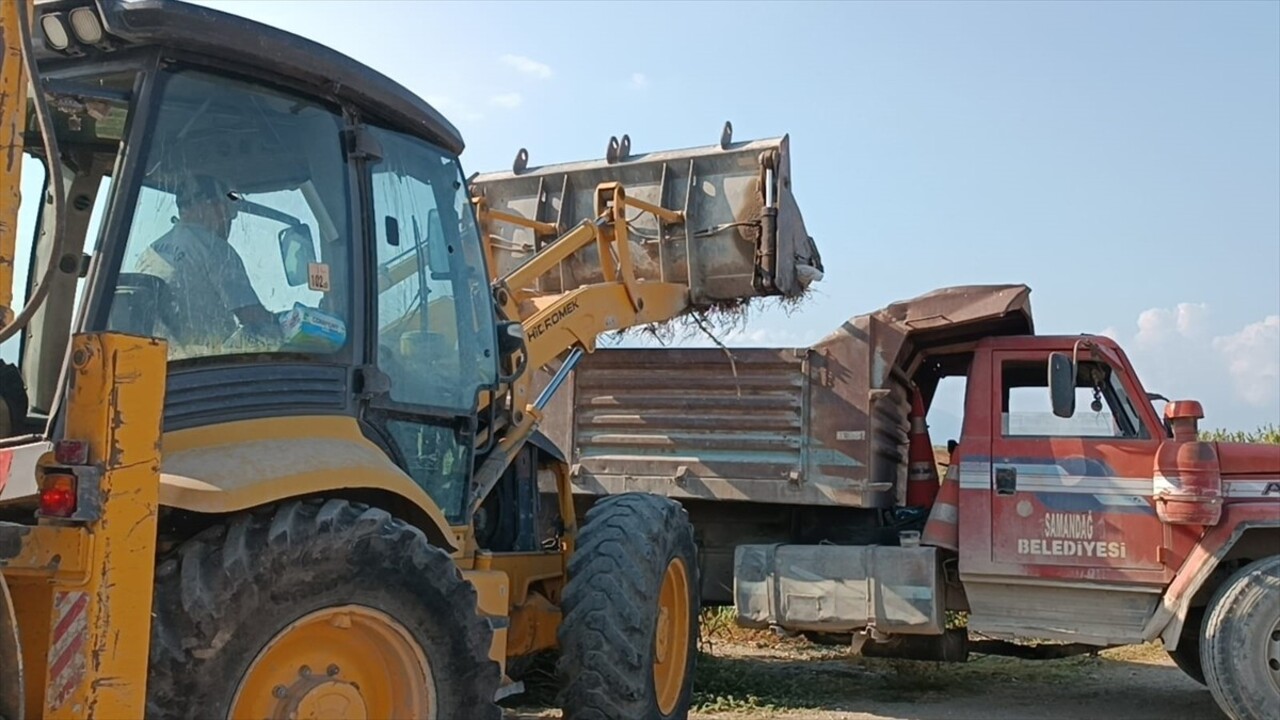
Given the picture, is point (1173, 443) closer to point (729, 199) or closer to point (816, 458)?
point (816, 458)

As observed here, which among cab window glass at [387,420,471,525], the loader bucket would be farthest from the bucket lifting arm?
cab window glass at [387,420,471,525]

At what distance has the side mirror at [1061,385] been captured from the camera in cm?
716

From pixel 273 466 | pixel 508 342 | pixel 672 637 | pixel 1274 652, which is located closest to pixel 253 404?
pixel 273 466

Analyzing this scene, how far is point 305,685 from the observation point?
326 cm

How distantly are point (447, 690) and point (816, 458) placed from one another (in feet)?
15.2

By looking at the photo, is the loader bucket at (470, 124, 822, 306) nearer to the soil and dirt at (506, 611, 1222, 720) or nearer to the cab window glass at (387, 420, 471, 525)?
the soil and dirt at (506, 611, 1222, 720)

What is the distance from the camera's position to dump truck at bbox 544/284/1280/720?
7012mm

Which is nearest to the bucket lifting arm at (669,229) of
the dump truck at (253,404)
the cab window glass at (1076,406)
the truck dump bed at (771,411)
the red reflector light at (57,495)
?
the truck dump bed at (771,411)

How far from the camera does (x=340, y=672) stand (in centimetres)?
340

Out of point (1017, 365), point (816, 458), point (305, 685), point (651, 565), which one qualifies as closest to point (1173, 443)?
point (1017, 365)

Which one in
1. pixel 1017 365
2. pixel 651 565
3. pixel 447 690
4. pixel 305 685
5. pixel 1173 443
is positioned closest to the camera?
pixel 305 685

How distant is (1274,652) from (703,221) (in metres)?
4.33

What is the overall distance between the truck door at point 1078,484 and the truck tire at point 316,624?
4634 millimetres

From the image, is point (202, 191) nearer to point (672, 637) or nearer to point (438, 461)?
point (438, 461)
